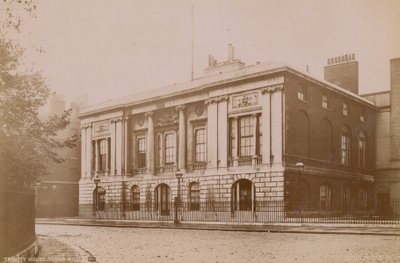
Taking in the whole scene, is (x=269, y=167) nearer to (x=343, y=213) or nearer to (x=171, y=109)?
(x=343, y=213)

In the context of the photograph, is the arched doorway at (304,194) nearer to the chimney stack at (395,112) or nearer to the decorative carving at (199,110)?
the decorative carving at (199,110)

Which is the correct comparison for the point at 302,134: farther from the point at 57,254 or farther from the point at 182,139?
the point at 57,254

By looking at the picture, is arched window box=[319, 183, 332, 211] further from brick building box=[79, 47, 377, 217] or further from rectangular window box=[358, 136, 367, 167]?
rectangular window box=[358, 136, 367, 167]

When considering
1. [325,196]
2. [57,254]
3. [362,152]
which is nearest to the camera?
[57,254]

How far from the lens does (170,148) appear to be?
3731 centimetres

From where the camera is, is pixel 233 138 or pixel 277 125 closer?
pixel 277 125

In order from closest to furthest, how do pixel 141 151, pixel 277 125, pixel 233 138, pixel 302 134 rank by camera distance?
pixel 277 125, pixel 302 134, pixel 233 138, pixel 141 151

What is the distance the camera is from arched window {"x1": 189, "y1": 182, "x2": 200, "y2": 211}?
112 feet

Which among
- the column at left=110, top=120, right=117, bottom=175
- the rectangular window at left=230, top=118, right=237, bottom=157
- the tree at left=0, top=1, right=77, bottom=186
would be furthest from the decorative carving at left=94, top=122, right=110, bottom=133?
the tree at left=0, top=1, right=77, bottom=186

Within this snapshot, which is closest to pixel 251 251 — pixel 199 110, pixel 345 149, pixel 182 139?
pixel 199 110

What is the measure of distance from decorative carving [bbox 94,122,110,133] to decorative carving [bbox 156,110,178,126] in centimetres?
583

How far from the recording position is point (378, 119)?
40438mm

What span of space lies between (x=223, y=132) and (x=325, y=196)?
7455mm

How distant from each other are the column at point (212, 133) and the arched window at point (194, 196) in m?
1.96
